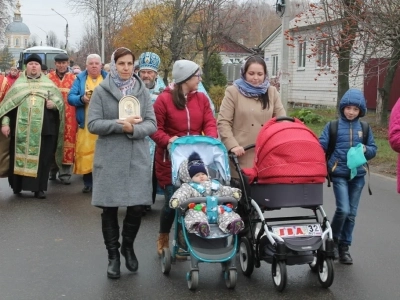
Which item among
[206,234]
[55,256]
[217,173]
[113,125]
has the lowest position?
[55,256]

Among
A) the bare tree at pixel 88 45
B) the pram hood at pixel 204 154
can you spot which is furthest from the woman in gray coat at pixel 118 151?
the bare tree at pixel 88 45

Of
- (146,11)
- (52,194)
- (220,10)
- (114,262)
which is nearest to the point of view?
(114,262)

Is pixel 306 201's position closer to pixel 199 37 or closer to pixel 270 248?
pixel 270 248

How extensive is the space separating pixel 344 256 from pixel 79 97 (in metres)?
4.93

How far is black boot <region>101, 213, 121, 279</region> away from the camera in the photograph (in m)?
5.77

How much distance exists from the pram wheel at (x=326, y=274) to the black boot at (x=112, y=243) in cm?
174

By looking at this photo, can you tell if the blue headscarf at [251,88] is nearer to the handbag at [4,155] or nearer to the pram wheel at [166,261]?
the pram wheel at [166,261]

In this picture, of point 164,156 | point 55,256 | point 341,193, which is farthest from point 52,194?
point 341,193

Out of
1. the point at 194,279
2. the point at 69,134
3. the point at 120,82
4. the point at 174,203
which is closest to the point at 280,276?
the point at 194,279

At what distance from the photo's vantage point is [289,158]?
18.0 feet

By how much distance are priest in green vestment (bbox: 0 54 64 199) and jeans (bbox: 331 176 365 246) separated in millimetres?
4873

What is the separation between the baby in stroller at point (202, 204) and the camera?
5312 millimetres

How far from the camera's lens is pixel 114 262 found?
5840 millimetres

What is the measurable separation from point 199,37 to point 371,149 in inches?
1145
